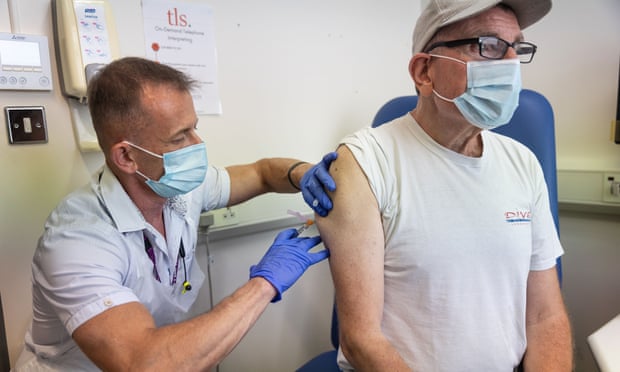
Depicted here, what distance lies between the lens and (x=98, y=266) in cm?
93

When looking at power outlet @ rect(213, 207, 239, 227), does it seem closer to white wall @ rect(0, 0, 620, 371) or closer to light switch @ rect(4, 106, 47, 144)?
white wall @ rect(0, 0, 620, 371)

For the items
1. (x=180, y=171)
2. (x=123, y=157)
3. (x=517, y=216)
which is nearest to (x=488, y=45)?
(x=517, y=216)

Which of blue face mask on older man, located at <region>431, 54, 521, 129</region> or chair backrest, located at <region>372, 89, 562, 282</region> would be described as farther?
chair backrest, located at <region>372, 89, 562, 282</region>

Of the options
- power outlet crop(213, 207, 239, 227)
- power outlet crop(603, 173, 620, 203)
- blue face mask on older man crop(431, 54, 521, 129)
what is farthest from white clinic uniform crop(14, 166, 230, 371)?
power outlet crop(603, 173, 620, 203)

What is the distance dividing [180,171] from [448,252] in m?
0.75

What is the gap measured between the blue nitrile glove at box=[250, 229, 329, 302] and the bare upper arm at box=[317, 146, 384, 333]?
3.6 inches

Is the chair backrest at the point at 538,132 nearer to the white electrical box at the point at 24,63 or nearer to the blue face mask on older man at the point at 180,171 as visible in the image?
the blue face mask on older man at the point at 180,171

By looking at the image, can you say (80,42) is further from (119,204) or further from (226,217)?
(226,217)

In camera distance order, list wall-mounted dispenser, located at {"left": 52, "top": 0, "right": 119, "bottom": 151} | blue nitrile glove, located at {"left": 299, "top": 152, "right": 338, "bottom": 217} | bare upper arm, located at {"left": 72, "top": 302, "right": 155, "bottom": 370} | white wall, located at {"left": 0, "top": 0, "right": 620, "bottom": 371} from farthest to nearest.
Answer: white wall, located at {"left": 0, "top": 0, "right": 620, "bottom": 371}, wall-mounted dispenser, located at {"left": 52, "top": 0, "right": 119, "bottom": 151}, blue nitrile glove, located at {"left": 299, "top": 152, "right": 338, "bottom": 217}, bare upper arm, located at {"left": 72, "top": 302, "right": 155, "bottom": 370}

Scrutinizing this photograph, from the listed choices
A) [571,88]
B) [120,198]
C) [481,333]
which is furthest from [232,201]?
[571,88]

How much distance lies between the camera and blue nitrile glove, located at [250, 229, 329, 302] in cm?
101

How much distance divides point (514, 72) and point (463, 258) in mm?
473

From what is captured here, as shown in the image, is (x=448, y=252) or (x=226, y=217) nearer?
(x=448, y=252)

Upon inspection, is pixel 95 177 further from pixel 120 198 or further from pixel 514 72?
pixel 514 72
